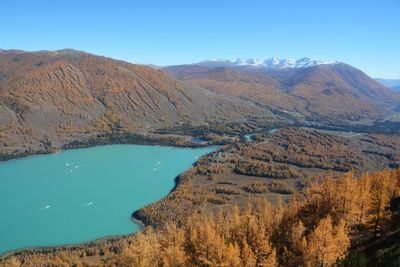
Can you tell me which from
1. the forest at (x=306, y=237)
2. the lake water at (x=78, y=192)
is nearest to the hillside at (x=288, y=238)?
the forest at (x=306, y=237)

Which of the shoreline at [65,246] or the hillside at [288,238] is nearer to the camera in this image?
the hillside at [288,238]

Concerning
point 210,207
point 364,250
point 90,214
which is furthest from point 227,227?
point 90,214

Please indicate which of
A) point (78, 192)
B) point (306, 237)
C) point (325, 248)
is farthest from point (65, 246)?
point (325, 248)

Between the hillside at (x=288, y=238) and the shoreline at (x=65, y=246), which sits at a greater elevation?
the hillside at (x=288, y=238)

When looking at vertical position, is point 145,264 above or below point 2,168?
above

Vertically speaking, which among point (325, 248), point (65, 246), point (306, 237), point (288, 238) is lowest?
point (65, 246)

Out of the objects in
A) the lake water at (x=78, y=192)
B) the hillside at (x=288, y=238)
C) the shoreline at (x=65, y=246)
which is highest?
the hillside at (x=288, y=238)

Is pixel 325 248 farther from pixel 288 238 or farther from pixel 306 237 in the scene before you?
pixel 288 238

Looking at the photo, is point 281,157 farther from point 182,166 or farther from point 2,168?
point 2,168

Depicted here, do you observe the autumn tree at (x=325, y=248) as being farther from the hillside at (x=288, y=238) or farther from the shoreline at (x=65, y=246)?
the shoreline at (x=65, y=246)
